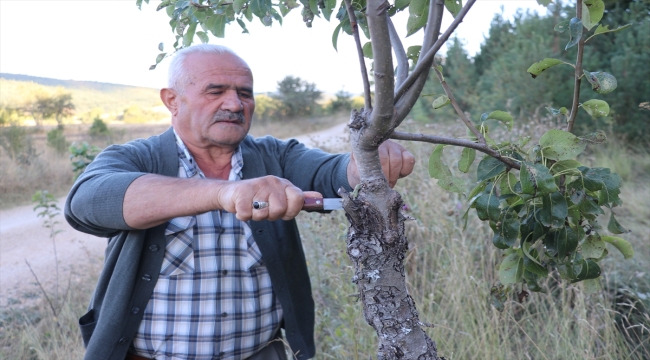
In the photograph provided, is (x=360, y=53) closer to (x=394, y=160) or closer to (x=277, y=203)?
(x=277, y=203)

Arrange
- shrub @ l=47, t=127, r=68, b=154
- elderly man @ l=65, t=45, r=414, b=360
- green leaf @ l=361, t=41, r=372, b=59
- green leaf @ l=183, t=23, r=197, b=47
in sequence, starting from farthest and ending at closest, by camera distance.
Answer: shrub @ l=47, t=127, r=68, b=154 → green leaf @ l=183, t=23, r=197, b=47 → elderly man @ l=65, t=45, r=414, b=360 → green leaf @ l=361, t=41, r=372, b=59

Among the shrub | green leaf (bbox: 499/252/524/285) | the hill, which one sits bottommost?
the shrub

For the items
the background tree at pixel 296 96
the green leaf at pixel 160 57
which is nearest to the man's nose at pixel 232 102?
the green leaf at pixel 160 57

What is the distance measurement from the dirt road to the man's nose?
2574 mm

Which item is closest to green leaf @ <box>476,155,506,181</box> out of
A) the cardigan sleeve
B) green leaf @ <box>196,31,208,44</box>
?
the cardigan sleeve

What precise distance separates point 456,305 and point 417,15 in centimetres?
183

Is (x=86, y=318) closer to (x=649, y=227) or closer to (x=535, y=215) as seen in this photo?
(x=535, y=215)

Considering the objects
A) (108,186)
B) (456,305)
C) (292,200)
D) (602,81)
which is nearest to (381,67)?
(292,200)

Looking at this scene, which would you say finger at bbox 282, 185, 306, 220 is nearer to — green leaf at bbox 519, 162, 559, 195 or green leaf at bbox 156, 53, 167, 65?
green leaf at bbox 519, 162, 559, 195

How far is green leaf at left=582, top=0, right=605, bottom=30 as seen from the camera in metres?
1.23

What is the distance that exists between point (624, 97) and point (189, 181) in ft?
25.2

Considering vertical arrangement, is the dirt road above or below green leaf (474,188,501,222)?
below

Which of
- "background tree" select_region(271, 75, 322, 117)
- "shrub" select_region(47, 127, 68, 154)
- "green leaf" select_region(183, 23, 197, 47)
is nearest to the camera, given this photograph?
"green leaf" select_region(183, 23, 197, 47)

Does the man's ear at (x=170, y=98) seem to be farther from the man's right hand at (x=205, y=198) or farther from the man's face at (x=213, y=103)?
the man's right hand at (x=205, y=198)
